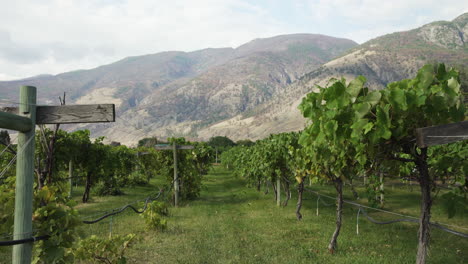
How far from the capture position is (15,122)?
2441 mm

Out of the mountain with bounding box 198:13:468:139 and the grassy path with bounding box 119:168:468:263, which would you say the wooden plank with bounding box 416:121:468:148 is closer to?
the grassy path with bounding box 119:168:468:263

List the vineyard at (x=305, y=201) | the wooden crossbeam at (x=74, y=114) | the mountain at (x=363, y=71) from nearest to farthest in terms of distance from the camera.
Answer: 1. the wooden crossbeam at (x=74, y=114)
2. the vineyard at (x=305, y=201)
3. the mountain at (x=363, y=71)

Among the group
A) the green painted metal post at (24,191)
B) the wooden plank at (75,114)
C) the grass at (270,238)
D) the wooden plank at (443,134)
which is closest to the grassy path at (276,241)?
the grass at (270,238)

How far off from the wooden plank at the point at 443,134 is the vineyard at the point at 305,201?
0.14 ft

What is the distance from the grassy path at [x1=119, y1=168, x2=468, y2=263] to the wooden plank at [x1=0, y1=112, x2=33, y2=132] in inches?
175

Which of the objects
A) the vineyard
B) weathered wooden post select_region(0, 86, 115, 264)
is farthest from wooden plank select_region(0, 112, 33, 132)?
the vineyard

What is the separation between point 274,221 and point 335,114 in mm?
7542

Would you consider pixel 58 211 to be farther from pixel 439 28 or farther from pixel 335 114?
pixel 439 28

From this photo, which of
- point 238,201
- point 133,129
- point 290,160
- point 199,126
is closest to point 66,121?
point 290,160

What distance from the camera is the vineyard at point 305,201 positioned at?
117 inches

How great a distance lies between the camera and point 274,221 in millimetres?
10008

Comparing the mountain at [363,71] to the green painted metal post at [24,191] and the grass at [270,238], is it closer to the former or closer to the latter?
the grass at [270,238]

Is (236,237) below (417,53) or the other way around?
below

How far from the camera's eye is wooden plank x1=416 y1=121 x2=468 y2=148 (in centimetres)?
261
